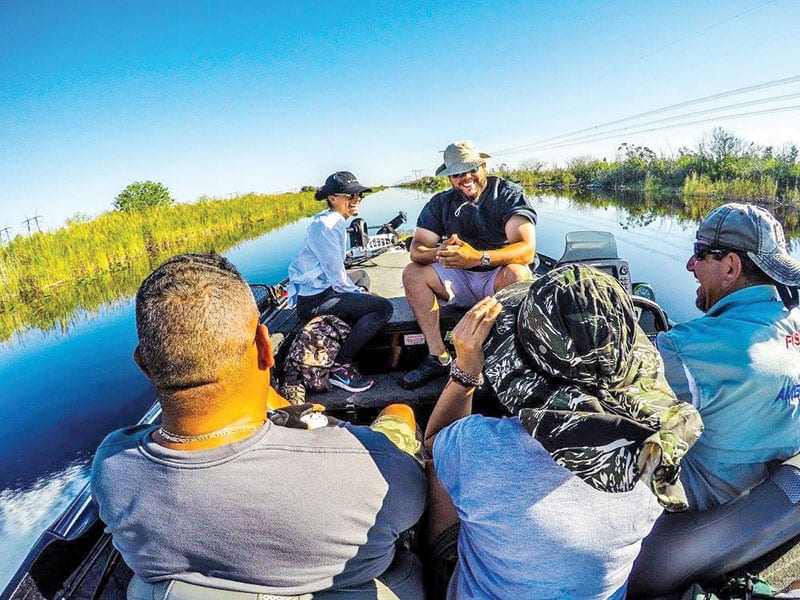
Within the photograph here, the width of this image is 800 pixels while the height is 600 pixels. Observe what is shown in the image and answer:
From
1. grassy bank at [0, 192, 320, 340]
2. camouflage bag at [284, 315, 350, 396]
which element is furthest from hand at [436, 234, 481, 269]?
grassy bank at [0, 192, 320, 340]

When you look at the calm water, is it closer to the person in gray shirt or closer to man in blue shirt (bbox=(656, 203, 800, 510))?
the person in gray shirt

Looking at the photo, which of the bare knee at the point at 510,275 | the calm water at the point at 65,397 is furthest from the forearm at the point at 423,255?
the calm water at the point at 65,397

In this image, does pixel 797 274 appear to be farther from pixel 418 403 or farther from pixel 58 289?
pixel 58 289

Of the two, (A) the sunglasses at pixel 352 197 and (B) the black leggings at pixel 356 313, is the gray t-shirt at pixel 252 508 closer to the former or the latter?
(B) the black leggings at pixel 356 313

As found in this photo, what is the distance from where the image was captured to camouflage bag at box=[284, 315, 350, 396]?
8.64ft

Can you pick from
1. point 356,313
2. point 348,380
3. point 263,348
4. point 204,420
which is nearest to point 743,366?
point 263,348

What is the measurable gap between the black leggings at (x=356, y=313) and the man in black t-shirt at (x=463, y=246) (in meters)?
0.20

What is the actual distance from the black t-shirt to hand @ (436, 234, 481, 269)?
509 millimetres

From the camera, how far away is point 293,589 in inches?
40.1

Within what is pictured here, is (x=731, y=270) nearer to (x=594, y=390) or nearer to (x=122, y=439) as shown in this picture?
(x=594, y=390)

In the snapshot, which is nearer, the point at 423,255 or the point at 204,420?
the point at 204,420

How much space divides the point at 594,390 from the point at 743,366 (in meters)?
0.74

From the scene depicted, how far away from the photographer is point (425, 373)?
261 cm

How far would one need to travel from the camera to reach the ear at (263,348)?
1.09 meters
